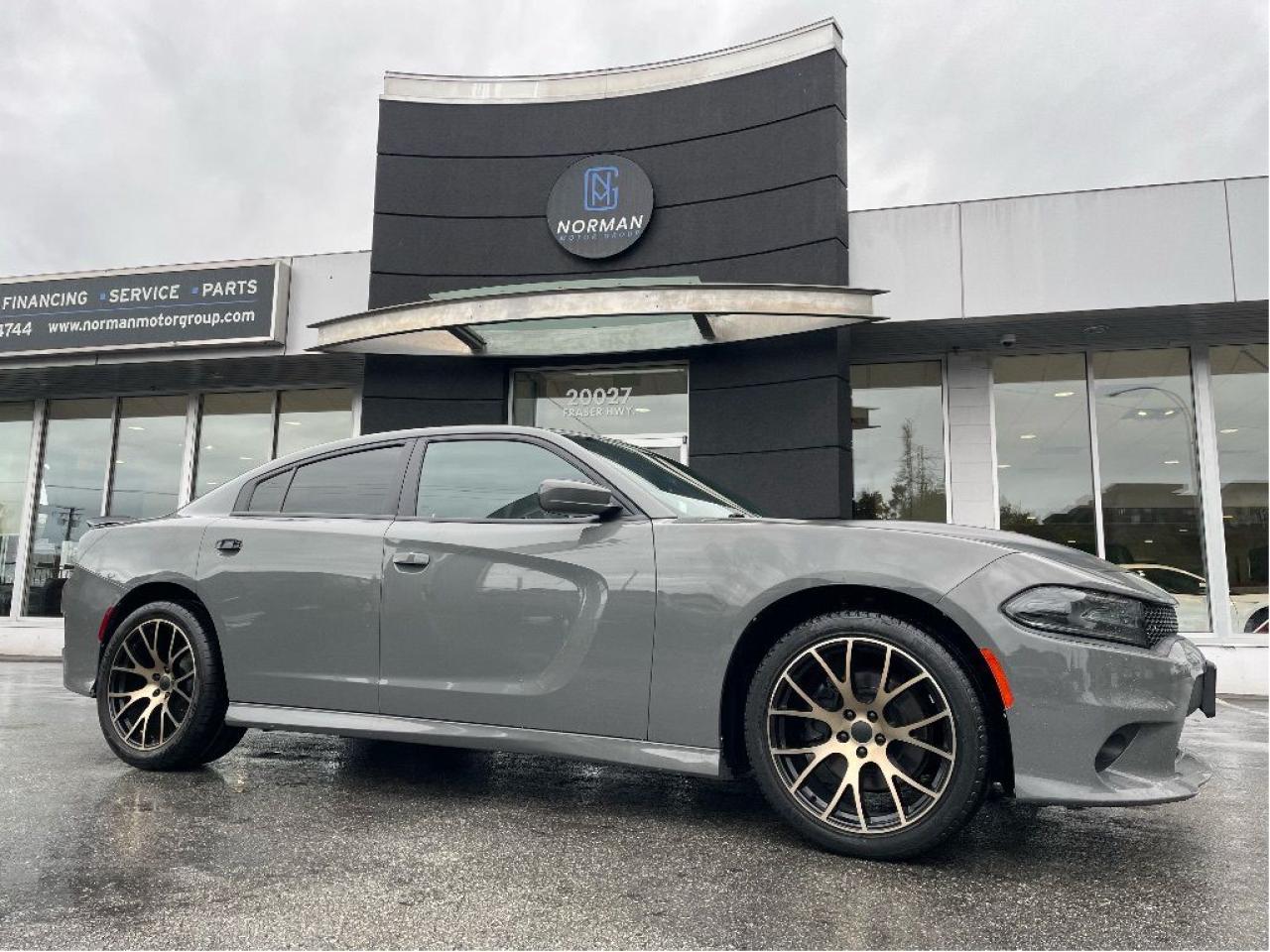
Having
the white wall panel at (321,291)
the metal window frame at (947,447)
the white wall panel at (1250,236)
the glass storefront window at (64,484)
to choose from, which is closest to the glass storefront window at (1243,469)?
the white wall panel at (1250,236)

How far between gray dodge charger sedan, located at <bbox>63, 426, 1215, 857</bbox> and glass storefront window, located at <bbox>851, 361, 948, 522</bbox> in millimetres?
7397

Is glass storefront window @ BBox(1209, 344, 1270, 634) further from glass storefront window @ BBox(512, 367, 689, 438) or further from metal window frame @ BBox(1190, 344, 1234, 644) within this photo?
glass storefront window @ BBox(512, 367, 689, 438)

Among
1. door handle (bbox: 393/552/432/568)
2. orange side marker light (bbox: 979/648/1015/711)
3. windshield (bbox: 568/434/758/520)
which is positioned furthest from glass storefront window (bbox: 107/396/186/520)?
orange side marker light (bbox: 979/648/1015/711)

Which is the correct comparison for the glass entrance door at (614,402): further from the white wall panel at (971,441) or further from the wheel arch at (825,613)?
the wheel arch at (825,613)

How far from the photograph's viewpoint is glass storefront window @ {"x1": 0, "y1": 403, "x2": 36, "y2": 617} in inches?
552

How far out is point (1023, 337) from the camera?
402 inches

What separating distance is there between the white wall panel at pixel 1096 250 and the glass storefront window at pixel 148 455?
1175cm

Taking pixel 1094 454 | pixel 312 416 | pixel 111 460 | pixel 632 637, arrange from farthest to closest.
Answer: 1. pixel 111 460
2. pixel 312 416
3. pixel 1094 454
4. pixel 632 637

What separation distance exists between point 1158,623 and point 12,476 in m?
16.7

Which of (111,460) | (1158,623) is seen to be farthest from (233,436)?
(1158,623)

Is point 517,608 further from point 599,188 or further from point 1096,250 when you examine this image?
point 1096,250

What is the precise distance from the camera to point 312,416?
43.3 ft

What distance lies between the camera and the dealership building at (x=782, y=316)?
9.22 metres

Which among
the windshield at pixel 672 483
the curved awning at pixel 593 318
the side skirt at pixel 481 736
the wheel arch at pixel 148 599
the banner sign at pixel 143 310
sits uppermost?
the banner sign at pixel 143 310
